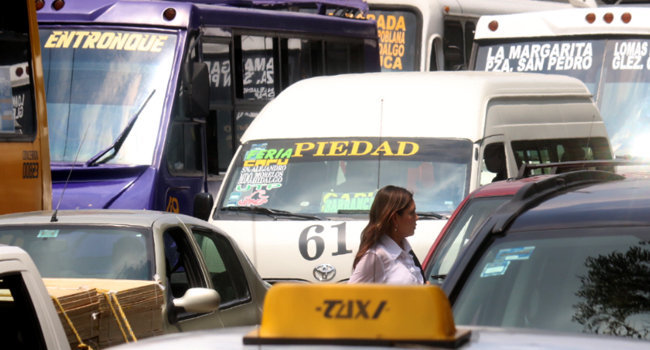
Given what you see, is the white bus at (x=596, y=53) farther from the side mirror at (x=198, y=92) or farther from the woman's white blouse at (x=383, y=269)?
the woman's white blouse at (x=383, y=269)

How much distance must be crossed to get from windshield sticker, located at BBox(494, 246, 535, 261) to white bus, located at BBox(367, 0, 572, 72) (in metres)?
15.0

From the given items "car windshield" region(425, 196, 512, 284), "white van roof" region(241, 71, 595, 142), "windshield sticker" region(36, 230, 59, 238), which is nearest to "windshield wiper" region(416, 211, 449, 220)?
"white van roof" region(241, 71, 595, 142)

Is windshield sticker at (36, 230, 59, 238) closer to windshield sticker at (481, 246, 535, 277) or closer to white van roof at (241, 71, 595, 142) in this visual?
windshield sticker at (481, 246, 535, 277)

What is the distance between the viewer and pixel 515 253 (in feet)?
15.4

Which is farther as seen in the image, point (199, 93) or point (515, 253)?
point (199, 93)

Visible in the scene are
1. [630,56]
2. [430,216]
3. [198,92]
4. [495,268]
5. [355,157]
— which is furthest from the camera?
[630,56]

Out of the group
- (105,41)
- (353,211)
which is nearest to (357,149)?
(353,211)

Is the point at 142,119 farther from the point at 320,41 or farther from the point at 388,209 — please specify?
the point at 388,209

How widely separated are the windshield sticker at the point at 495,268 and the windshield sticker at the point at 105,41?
32.1 feet

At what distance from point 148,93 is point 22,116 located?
3208mm

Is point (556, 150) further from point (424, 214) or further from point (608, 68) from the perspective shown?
point (608, 68)

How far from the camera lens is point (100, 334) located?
234 inches

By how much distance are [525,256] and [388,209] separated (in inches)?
73.7

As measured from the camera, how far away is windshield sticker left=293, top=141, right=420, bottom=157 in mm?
10547
